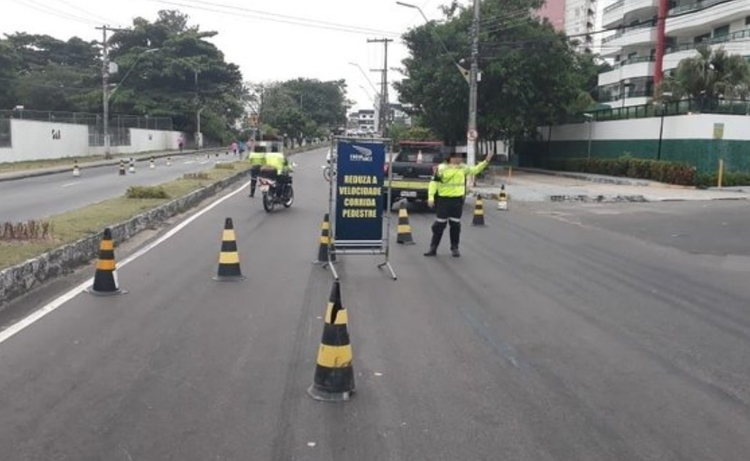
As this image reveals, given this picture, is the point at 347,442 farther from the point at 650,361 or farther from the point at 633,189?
the point at 633,189

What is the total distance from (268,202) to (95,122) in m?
43.1

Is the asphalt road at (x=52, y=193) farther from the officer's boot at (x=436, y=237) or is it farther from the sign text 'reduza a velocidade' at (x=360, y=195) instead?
the officer's boot at (x=436, y=237)

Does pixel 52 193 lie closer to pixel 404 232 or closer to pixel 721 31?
pixel 404 232

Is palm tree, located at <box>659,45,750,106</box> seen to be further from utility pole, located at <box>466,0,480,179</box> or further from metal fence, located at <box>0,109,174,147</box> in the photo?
metal fence, located at <box>0,109,174,147</box>

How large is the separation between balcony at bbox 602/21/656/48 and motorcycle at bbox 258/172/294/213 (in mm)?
45639

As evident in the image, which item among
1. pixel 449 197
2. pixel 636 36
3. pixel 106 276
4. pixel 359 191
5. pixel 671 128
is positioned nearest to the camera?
pixel 106 276

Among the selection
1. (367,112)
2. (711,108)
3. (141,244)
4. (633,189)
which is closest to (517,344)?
(141,244)

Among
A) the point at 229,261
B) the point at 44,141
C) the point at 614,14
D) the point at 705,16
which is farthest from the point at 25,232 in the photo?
the point at 614,14

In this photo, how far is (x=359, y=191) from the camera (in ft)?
32.9

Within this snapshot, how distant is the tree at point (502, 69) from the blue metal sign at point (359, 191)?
87.7 feet

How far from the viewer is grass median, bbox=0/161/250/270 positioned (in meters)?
8.90

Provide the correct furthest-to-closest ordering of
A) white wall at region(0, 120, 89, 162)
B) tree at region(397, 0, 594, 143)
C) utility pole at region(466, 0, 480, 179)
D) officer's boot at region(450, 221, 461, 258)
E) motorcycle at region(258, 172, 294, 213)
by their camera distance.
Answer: white wall at region(0, 120, 89, 162), tree at region(397, 0, 594, 143), utility pole at region(466, 0, 480, 179), motorcycle at region(258, 172, 294, 213), officer's boot at region(450, 221, 461, 258)

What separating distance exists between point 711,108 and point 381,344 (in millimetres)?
29847

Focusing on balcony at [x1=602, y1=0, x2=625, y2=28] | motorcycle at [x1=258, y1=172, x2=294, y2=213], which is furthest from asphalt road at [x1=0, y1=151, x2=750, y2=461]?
balcony at [x1=602, y1=0, x2=625, y2=28]
